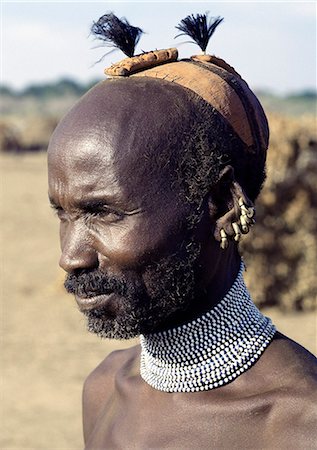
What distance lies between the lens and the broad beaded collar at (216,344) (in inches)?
88.7

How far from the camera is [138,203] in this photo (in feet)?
7.02

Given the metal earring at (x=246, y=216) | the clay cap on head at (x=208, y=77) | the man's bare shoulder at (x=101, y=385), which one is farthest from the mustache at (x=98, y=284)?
the man's bare shoulder at (x=101, y=385)

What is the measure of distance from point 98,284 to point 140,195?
217mm

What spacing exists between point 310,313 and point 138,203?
7.79 meters

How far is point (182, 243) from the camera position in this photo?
218 cm

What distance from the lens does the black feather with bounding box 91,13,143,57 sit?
2393mm

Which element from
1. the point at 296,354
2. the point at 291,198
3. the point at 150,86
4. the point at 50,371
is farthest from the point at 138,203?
the point at 291,198

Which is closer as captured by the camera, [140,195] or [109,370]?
[140,195]

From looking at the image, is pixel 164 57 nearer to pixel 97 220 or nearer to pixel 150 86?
pixel 150 86

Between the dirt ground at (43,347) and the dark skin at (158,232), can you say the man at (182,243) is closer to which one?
the dark skin at (158,232)

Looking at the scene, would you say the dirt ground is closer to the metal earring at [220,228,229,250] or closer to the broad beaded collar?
the broad beaded collar

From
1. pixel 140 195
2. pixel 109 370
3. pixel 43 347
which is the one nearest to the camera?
pixel 140 195

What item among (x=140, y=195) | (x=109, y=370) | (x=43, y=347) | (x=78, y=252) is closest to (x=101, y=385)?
(x=109, y=370)

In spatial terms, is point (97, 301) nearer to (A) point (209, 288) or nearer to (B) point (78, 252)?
(B) point (78, 252)
